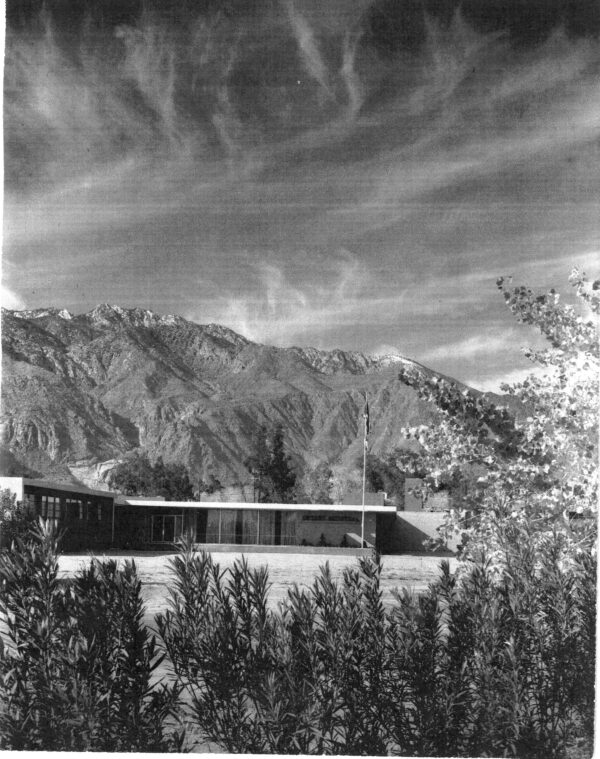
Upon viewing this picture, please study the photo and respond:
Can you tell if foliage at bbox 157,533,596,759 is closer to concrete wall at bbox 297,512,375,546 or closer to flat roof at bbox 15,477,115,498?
flat roof at bbox 15,477,115,498

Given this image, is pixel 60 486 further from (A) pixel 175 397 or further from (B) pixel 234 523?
(A) pixel 175 397

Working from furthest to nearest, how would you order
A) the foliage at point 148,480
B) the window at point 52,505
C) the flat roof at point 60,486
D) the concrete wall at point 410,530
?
1. the foliage at point 148,480
2. the concrete wall at point 410,530
3. the window at point 52,505
4. the flat roof at point 60,486

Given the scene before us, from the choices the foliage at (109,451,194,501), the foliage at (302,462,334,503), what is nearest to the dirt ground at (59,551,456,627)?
the foliage at (109,451,194,501)

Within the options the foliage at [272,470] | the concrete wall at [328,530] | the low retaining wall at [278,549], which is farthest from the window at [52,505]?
the foliage at [272,470]

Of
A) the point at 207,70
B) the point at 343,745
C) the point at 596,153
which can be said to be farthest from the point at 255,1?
the point at 343,745

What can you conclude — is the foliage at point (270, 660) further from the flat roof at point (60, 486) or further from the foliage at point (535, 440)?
the flat roof at point (60, 486)

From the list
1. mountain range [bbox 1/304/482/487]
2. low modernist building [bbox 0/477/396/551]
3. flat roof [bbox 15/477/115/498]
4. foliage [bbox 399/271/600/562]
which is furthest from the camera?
mountain range [bbox 1/304/482/487]

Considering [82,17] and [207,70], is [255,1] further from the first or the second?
[82,17]
